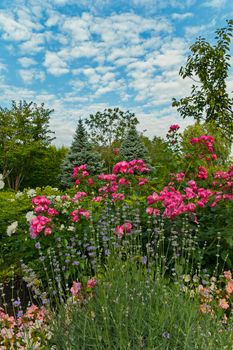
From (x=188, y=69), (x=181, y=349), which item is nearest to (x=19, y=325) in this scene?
(x=181, y=349)

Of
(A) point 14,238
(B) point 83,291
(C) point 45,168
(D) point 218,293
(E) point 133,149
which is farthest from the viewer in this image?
(C) point 45,168

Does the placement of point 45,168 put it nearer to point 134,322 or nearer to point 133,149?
point 133,149

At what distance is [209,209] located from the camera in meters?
4.30

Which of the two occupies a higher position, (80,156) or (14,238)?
(80,156)

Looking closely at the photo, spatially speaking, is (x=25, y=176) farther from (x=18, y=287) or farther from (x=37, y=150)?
(x=18, y=287)

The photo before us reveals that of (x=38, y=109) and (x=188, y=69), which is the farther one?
(x=38, y=109)

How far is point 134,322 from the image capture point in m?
2.18

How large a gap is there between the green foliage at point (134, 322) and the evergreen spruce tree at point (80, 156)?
15813 mm

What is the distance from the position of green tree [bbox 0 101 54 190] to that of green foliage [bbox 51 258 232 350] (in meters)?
18.3

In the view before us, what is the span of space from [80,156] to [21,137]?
4.27 meters

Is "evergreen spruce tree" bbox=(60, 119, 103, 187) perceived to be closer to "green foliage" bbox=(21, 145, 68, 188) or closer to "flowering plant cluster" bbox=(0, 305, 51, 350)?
"green foliage" bbox=(21, 145, 68, 188)

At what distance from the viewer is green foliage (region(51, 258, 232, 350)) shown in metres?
2.07

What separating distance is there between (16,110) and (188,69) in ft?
45.9

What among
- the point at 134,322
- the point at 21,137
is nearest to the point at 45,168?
the point at 21,137
